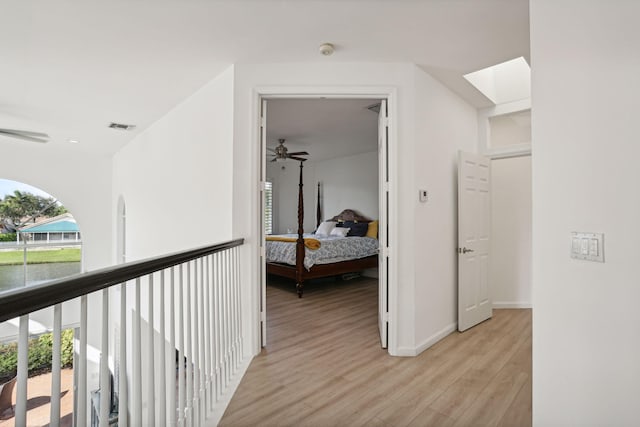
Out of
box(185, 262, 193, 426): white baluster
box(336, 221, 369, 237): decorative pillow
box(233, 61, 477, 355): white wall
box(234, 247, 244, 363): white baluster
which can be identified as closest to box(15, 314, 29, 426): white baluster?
box(185, 262, 193, 426): white baluster

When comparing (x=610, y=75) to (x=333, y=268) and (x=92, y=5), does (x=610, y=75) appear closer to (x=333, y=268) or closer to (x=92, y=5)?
(x=92, y=5)

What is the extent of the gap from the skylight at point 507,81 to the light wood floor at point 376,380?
2591 millimetres

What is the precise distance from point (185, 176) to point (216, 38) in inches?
68.1

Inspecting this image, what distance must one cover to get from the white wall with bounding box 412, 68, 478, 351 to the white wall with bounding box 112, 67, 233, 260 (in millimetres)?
1679

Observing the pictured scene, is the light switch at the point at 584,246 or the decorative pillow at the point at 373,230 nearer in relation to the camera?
the light switch at the point at 584,246

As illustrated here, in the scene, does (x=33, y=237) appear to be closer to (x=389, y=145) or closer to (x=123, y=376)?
(x=123, y=376)

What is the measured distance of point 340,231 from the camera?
21.1 ft

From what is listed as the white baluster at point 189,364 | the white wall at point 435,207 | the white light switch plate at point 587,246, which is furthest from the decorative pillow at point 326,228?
the white light switch plate at point 587,246

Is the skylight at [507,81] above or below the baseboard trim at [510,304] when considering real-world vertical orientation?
above

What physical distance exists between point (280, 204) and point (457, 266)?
595 cm

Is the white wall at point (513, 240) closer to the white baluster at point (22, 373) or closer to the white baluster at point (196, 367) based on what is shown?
the white baluster at point (196, 367)

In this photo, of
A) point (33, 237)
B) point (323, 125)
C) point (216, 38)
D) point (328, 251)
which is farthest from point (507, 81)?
point (33, 237)

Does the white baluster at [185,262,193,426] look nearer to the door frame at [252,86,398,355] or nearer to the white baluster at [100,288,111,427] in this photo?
the white baluster at [100,288,111,427]

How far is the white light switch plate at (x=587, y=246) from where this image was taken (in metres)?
1.23
